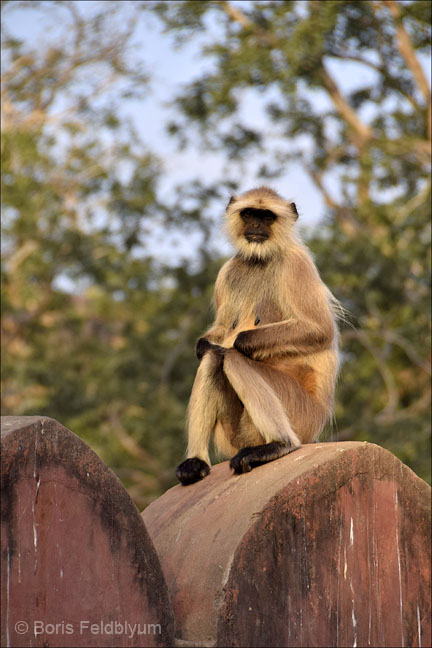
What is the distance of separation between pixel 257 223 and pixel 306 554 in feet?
7.15

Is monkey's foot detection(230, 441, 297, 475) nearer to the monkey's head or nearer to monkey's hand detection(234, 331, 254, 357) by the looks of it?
monkey's hand detection(234, 331, 254, 357)

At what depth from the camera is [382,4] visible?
1268 centimetres

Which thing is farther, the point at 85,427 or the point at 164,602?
the point at 85,427

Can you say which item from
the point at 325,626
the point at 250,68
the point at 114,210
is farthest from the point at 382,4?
the point at 325,626

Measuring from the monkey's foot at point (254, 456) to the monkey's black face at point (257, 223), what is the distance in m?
1.39

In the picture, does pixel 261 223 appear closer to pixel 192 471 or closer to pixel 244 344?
pixel 244 344

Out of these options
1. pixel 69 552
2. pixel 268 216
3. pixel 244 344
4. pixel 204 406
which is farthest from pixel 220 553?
pixel 268 216

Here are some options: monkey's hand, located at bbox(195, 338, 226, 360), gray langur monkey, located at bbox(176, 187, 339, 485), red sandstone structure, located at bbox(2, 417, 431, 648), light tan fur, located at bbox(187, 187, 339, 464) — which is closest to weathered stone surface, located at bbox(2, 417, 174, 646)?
red sandstone structure, located at bbox(2, 417, 431, 648)

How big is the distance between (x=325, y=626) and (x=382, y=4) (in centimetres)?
1089

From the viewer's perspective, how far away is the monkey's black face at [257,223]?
16.7 ft

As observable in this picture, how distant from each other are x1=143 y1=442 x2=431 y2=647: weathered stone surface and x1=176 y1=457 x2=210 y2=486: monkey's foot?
0.22 m

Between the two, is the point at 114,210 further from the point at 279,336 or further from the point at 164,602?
the point at 164,602

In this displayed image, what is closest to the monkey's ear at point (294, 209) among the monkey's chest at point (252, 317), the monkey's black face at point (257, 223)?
the monkey's black face at point (257, 223)

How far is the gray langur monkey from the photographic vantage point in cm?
430
